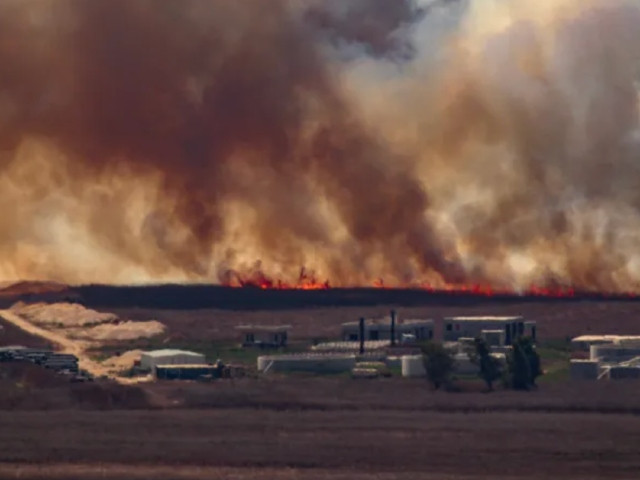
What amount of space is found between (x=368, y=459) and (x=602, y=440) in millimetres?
14678

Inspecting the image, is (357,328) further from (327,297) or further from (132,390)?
(132,390)

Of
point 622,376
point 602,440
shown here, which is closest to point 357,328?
point 622,376

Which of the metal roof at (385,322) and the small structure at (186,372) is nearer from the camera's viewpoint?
the small structure at (186,372)

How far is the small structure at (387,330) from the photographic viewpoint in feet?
551

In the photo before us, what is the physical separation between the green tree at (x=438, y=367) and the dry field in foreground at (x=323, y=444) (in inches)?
626

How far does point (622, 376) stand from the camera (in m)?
137

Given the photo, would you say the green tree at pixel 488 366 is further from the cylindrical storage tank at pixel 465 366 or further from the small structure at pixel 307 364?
the small structure at pixel 307 364

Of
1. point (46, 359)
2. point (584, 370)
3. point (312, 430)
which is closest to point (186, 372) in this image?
point (46, 359)

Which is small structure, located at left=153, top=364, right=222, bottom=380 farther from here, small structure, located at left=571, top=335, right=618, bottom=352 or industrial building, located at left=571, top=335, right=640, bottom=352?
small structure, located at left=571, top=335, right=618, bottom=352

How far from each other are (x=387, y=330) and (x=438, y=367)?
3745 centimetres

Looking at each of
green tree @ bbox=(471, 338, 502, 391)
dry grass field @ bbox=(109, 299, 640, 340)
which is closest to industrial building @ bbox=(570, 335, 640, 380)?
green tree @ bbox=(471, 338, 502, 391)

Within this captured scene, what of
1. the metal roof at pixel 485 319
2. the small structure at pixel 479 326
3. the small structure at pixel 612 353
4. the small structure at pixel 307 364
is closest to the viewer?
the small structure at pixel 307 364

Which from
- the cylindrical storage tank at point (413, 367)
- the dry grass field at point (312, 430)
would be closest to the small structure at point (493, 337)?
the cylindrical storage tank at point (413, 367)

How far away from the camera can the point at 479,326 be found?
6604 inches
